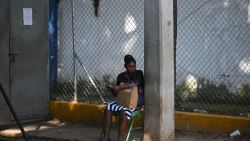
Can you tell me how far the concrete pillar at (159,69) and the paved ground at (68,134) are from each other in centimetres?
66

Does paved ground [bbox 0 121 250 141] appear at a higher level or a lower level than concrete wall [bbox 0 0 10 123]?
lower

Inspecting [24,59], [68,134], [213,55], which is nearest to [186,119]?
[213,55]

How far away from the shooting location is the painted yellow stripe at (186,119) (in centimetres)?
686

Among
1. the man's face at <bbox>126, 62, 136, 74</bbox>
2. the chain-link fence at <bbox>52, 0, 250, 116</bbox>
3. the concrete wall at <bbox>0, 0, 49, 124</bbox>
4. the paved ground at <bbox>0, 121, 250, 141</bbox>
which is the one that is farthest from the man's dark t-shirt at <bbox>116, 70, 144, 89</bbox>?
the concrete wall at <bbox>0, 0, 49, 124</bbox>

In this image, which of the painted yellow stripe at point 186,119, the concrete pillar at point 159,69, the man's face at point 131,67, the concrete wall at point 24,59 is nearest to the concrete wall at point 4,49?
the concrete wall at point 24,59

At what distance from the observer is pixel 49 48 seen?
8906 millimetres

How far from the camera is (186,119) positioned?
720 cm

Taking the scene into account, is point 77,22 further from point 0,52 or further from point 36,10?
point 0,52

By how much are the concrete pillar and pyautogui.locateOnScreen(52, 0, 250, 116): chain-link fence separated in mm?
1309

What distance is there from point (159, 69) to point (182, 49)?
227 centimetres

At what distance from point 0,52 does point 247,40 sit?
14.3ft

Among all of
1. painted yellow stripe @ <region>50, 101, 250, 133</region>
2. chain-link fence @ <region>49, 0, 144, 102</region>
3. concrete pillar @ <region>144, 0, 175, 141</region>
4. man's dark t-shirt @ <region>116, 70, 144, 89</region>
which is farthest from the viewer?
chain-link fence @ <region>49, 0, 144, 102</region>

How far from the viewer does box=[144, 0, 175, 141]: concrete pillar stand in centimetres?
613

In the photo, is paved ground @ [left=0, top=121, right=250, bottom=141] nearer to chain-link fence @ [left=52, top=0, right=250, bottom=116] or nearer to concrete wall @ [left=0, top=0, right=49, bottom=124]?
concrete wall @ [left=0, top=0, right=49, bottom=124]
